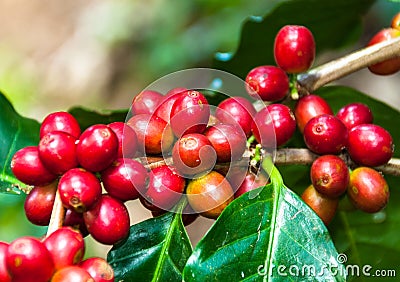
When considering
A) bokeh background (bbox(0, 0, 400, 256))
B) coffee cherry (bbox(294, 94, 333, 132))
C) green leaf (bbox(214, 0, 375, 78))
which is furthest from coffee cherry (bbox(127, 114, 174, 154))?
bokeh background (bbox(0, 0, 400, 256))

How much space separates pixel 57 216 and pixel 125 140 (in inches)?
7.9

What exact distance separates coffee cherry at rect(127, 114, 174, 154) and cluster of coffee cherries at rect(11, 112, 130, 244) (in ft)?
0.15

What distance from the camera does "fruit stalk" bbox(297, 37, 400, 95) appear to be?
4.88 ft

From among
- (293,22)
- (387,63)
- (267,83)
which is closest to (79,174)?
(267,83)

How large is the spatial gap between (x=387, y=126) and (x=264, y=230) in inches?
Result: 29.1

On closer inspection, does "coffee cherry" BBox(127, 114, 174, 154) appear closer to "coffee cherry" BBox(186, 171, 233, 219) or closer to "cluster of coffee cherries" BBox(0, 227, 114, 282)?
"coffee cherry" BBox(186, 171, 233, 219)

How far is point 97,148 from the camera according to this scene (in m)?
1.09

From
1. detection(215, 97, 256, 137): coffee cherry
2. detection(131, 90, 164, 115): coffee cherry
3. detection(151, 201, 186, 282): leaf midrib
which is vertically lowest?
detection(151, 201, 186, 282): leaf midrib

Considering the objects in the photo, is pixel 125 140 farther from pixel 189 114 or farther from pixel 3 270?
pixel 3 270

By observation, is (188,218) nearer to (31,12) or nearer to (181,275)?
(181,275)

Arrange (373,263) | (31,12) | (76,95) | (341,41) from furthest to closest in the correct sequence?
(31,12)
(76,95)
(341,41)
(373,263)

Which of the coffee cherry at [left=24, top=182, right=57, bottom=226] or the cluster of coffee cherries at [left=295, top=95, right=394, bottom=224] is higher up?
the coffee cherry at [left=24, top=182, right=57, bottom=226]

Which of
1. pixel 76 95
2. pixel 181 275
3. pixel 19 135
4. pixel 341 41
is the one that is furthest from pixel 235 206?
pixel 76 95

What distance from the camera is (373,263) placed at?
1.77m
